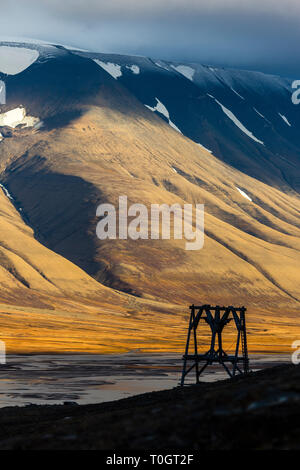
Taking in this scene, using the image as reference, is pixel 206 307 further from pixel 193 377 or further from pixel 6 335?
pixel 6 335

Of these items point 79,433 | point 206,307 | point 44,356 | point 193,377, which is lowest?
point 44,356

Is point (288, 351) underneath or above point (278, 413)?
underneath

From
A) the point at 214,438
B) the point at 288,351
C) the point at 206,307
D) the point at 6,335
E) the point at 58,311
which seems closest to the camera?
the point at 214,438

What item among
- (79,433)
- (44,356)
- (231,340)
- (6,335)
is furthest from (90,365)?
(79,433)

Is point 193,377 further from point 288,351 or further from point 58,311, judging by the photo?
point 58,311

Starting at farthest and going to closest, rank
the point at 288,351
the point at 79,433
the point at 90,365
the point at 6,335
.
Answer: the point at 6,335, the point at 288,351, the point at 90,365, the point at 79,433

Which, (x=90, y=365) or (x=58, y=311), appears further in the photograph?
(x=58, y=311)
